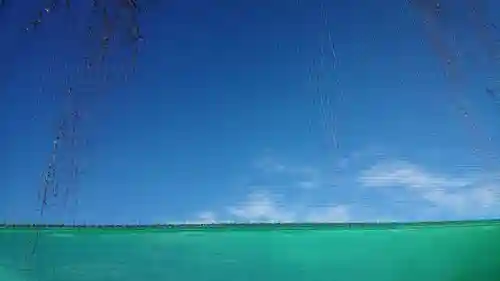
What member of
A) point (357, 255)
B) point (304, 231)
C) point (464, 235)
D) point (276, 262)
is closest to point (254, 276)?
point (276, 262)

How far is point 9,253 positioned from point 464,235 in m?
6.37

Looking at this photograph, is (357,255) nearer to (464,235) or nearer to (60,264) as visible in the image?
(464,235)

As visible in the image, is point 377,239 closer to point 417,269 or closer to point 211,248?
point 417,269

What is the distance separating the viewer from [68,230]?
5574 mm

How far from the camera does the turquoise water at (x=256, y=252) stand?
5.65 m

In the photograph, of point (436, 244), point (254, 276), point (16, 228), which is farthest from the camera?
point (436, 244)

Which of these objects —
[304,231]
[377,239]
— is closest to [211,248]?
[304,231]

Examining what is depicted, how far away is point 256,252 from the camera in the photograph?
19.8 feet

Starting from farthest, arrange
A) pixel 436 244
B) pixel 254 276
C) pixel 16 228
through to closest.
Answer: pixel 436 244, pixel 254 276, pixel 16 228

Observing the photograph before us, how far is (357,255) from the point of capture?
6.29 m

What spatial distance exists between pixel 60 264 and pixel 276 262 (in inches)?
115

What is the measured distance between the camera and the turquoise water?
565cm

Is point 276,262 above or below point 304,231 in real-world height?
below

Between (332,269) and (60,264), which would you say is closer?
(60,264)
